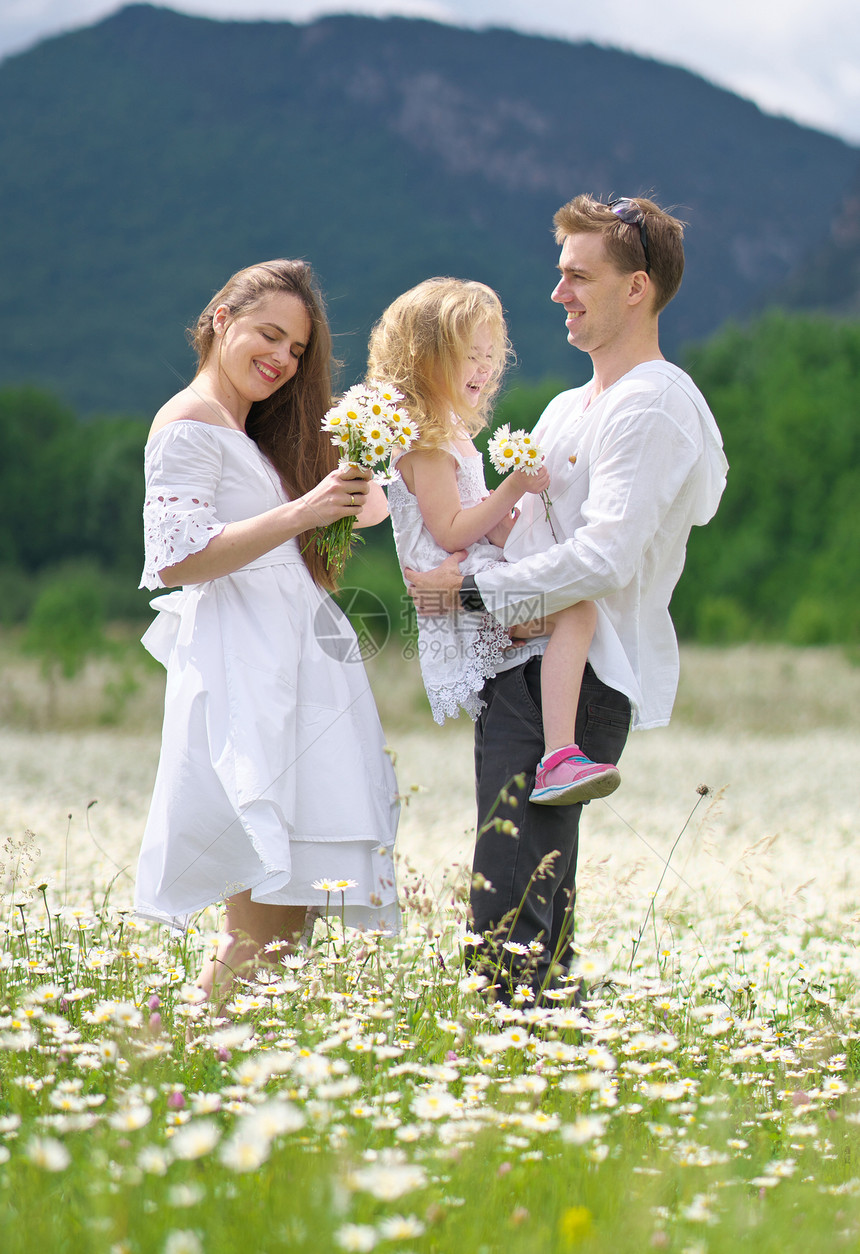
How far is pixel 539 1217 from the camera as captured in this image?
6.72ft

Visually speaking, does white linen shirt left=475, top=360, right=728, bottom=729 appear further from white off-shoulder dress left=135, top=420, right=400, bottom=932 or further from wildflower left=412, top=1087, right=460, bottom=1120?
wildflower left=412, top=1087, right=460, bottom=1120

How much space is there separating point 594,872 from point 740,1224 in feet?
5.74

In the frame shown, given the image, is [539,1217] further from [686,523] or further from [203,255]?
[203,255]

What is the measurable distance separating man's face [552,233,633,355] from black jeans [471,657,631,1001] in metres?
0.96

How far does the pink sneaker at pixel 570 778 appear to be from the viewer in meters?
3.07

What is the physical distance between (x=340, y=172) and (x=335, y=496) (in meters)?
93.5

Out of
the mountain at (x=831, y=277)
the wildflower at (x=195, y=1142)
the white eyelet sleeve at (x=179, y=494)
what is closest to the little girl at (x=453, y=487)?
the white eyelet sleeve at (x=179, y=494)

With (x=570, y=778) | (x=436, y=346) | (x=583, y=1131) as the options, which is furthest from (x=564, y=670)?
(x=583, y=1131)

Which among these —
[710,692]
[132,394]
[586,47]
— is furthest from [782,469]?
[586,47]

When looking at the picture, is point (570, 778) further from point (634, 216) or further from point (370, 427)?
point (634, 216)

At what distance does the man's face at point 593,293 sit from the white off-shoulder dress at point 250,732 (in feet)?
3.40

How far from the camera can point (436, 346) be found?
3.44 metres

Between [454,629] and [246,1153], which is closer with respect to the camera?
[246,1153]

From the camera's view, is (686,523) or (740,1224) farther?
(686,523)
